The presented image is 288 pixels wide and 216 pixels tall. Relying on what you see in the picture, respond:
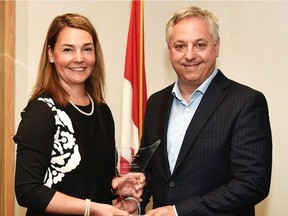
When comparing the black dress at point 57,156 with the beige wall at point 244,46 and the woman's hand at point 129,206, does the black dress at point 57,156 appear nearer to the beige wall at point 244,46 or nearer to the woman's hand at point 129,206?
the woman's hand at point 129,206

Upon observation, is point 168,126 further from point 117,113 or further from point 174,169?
point 117,113

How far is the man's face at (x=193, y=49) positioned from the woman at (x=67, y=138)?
43cm

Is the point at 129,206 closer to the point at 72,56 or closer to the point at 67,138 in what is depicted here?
the point at 67,138

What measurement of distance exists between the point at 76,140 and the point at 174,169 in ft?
1.57

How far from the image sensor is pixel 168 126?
2.04 meters

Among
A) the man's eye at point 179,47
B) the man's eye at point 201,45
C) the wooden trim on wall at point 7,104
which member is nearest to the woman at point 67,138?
the man's eye at point 179,47

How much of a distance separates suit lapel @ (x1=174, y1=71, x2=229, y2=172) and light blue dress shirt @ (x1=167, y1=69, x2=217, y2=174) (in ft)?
0.27

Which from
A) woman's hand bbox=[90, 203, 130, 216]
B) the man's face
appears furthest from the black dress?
the man's face

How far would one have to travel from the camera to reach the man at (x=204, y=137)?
Answer: 1.74 meters

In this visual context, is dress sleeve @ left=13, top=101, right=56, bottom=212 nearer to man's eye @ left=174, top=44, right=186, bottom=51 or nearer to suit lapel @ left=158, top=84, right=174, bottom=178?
suit lapel @ left=158, top=84, right=174, bottom=178

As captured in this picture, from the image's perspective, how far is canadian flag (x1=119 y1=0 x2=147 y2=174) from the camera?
2.65 metres

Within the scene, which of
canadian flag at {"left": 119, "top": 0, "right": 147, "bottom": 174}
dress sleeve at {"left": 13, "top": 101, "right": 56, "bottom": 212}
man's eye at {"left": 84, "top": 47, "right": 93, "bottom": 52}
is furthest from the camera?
canadian flag at {"left": 119, "top": 0, "right": 147, "bottom": 174}

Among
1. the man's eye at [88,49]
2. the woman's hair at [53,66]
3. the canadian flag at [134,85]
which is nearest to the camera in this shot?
the woman's hair at [53,66]

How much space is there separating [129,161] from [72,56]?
1.91 ft
